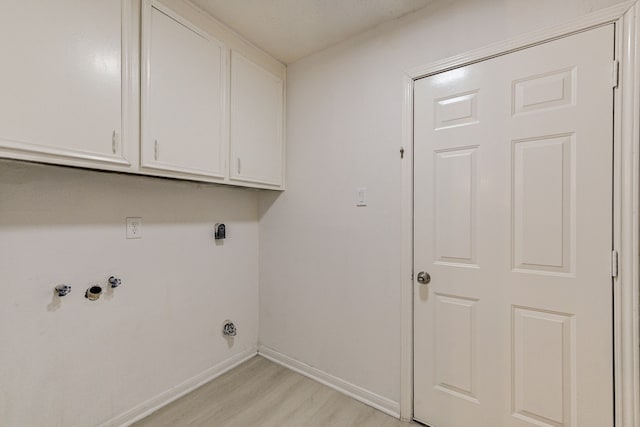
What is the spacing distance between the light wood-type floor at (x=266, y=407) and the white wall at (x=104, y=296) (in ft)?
0.53

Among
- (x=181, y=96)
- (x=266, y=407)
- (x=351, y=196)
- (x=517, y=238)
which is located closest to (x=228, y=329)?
(x=266, y=407)

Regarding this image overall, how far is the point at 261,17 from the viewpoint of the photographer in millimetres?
1775

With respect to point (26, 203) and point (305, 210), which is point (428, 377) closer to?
point (305, 210)

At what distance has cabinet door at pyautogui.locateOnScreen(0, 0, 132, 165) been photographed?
1.07m

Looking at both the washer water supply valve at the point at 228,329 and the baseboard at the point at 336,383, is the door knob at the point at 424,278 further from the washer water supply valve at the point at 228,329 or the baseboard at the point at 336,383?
the washer water supply valve at the point at 228,329

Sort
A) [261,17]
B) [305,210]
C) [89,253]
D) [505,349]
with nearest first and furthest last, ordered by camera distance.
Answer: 1. [505,349]
2. [89,253]
3. [261,17]
4. [305,210]

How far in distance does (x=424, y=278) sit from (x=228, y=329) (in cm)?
154

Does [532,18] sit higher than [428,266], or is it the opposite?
[532,18]

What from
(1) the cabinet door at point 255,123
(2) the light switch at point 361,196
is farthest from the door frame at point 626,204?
(1) the cabinet door at point 255,123

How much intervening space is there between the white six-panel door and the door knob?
0.03 m

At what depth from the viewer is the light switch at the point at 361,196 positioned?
6.21 feet

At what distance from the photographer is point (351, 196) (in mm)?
1961

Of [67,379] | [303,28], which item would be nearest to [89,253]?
[67,379]

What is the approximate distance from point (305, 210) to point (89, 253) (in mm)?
1342
